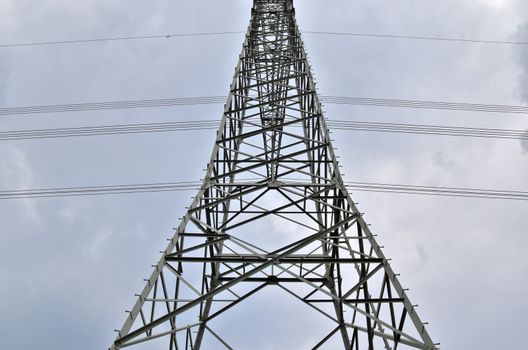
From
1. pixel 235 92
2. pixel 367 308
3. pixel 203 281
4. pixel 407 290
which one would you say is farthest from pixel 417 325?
pixel 235 92

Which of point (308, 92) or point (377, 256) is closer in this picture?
point (377, 256)

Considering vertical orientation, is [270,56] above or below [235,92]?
above

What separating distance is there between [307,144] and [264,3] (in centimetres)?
1431

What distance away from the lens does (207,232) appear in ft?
26.8

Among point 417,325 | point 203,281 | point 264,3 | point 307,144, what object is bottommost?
point 417,325

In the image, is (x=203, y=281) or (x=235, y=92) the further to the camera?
(x=235, y=92)

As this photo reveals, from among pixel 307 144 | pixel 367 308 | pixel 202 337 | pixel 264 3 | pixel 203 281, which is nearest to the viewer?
pixel 367 308

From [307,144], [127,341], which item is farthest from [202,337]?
[307,144]

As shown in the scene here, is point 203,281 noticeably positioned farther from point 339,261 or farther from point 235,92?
point 235,92

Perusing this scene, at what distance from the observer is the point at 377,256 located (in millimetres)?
6793

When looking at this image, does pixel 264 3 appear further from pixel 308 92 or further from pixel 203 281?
pixel 203 281

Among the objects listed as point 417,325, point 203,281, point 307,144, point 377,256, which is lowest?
point 417,325

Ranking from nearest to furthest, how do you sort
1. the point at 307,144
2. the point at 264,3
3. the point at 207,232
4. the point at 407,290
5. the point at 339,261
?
the point at 407,290 → the point at 339,261 → the point at 207,232 → the point at 307,144 → the point at 264,3

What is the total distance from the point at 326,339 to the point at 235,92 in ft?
24.2
